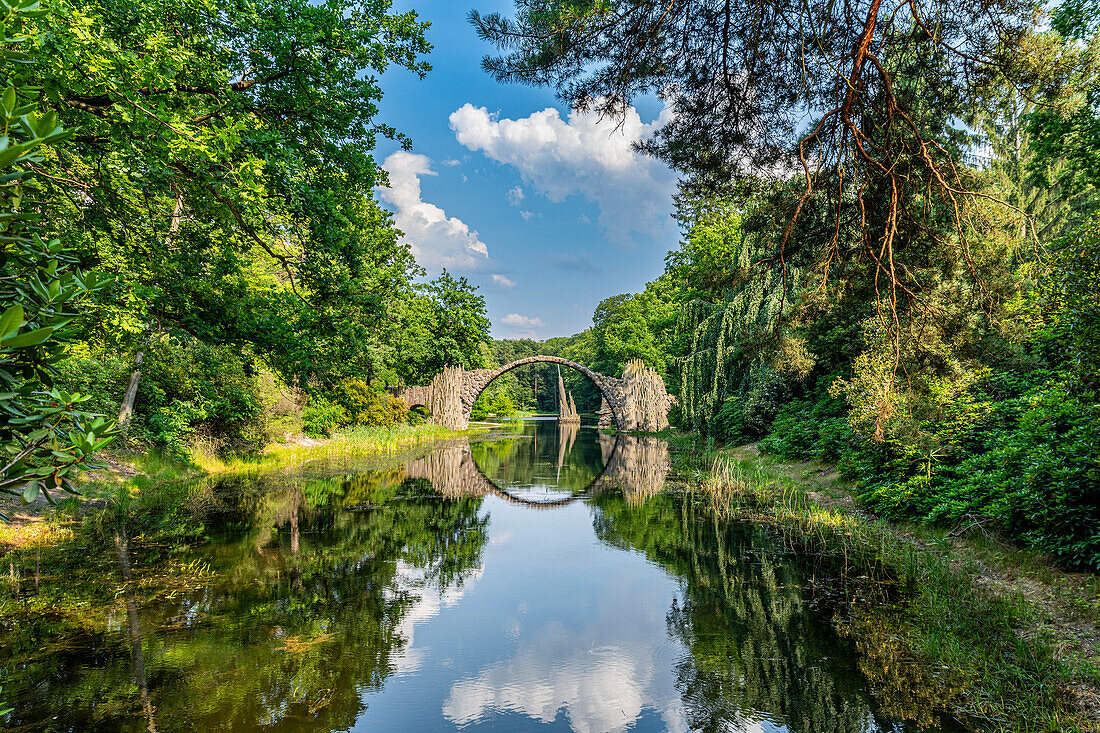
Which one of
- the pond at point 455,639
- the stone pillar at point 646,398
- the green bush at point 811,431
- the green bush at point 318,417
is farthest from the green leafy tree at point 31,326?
the stone pillar at point 646,398

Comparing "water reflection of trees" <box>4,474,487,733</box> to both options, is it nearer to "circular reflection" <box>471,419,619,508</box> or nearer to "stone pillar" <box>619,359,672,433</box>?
"circular reflection" <box>471,419,619,508</box>

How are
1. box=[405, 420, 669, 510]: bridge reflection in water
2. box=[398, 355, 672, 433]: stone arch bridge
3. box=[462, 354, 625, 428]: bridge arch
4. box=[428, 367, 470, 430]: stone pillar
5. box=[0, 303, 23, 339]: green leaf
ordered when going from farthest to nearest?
box=[462, 354, 625, 428]: bridge arch, box=[398, 355, 672, 433]: stone arch bridge, box=[428, 367, 470, 430]: stone pillar, box=[405, 420, 669, 510]: bridge reflection in water, box=[0, 303, 23, 339]: green leaf

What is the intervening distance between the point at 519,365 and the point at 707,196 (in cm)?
3095

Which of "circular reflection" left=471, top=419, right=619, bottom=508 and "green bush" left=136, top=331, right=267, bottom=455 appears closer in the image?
"green bush" left=136, top=331, right=267, bottom=455

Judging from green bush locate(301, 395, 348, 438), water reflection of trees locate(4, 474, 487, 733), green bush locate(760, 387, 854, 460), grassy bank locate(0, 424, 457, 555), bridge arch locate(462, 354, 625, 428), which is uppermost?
bridge arch locate(462, 354, 625, 428)

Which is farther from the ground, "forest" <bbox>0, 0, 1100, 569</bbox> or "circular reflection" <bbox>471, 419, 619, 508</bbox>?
"forest" <bbox>0, 0, 1100, 569</bbox>

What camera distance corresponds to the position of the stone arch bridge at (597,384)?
98.1 ft

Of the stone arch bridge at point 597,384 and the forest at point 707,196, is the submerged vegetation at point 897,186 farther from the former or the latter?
the stone arch bridge at point 597,384

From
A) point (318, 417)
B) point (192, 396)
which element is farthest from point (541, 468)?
point (192, 396)

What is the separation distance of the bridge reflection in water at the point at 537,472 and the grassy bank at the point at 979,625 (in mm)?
6456

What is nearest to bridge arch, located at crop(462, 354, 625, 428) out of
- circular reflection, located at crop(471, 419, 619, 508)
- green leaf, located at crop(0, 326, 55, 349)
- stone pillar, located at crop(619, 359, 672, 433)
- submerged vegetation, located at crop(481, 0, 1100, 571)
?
stone pillar, located at crop(619, 359, 672, 433)

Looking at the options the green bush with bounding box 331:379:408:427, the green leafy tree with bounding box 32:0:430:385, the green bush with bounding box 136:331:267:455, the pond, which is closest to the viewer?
the pond

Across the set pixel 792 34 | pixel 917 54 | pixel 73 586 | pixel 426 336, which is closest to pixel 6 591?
pixel 73 586

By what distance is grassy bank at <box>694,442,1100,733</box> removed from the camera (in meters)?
3.66
